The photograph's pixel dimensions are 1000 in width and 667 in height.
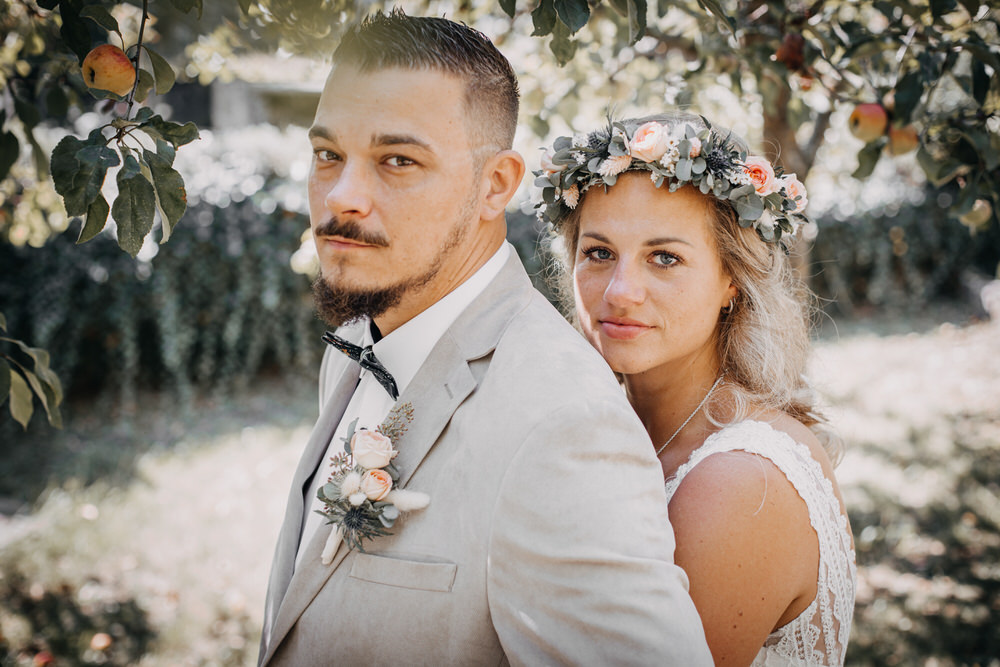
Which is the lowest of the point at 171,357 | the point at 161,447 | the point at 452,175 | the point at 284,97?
the point at 161,447

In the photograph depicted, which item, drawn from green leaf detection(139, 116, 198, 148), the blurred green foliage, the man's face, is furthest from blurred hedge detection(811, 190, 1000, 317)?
green leaf detection(139, 116, 198, 148)

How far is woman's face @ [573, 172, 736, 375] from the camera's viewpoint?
2016mm

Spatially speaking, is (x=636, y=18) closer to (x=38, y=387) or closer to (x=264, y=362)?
(x=38, y=387)

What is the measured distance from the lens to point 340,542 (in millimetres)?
1532

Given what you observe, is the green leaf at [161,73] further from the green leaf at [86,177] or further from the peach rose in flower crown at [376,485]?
the peach rose in flower crown at [376,485]

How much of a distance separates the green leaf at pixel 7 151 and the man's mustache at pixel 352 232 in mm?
1197

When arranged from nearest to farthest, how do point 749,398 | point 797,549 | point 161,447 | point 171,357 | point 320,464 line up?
1. point 797,549
2. point 320,464
3. point 749,398
4. point 161,447
5. point 171,357

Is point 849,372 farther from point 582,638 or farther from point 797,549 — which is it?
point 582,638

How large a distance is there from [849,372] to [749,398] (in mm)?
5791

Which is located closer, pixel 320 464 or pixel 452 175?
pixel 452 175

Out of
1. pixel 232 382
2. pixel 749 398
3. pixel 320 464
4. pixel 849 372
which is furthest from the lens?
pixel 849 372

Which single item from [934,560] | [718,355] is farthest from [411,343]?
[934,560]

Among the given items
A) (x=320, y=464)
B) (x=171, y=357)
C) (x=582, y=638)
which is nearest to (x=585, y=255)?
(x=320, y=464)

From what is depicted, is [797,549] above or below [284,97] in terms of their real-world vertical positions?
below
